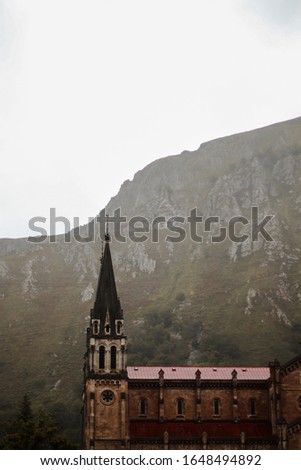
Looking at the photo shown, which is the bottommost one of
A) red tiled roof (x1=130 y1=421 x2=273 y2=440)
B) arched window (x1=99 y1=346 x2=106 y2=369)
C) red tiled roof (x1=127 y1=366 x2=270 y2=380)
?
red tiled roof (x1=130 y1=421 x2=273 y2=440)

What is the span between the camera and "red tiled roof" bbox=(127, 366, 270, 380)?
3701 inches

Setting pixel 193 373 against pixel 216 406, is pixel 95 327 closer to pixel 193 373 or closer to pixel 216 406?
pixel 193 373

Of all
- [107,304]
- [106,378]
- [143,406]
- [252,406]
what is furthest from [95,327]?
[252,406]

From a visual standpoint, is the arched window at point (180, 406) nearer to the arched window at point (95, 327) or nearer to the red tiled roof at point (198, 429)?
the red tiled roof at point (198, 429)

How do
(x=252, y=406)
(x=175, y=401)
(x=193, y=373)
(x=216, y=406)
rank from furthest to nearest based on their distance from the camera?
1. (x=193, y=373)
2. (x=252, y=406)
3. (x=216, y=406)
4. (x=175, y=401)

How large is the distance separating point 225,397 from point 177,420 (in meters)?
6.51

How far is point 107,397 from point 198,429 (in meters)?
11.3

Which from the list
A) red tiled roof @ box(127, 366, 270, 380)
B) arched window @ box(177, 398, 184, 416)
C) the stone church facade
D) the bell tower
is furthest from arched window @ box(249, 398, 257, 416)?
the bell tower

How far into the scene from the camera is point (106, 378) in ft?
293

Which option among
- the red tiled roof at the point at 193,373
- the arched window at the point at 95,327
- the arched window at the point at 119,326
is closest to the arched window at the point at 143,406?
the red tiled roof at the point at 193,373

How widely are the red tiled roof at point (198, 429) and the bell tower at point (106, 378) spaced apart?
105 inches

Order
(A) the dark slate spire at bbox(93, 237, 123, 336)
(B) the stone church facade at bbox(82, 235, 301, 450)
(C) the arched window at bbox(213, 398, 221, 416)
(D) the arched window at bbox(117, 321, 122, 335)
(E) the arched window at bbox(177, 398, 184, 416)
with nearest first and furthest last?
(B) the stone church facade at bbox(82, 235, 301, 450)
(D) the arched window at bbox(117, 321, 122, 335)
(A) the dark slate spire at bbox(93, 237, 123, 336)
(E) the arched window at bbox(177, 398, 184, 416)
(C) the arched window at bbox(213, 398, 221, 416)

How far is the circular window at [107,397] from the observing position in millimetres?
88500

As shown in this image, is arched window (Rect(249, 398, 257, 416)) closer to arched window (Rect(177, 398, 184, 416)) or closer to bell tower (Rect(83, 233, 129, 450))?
arched window (Rect(177, 398, 184, 416))
